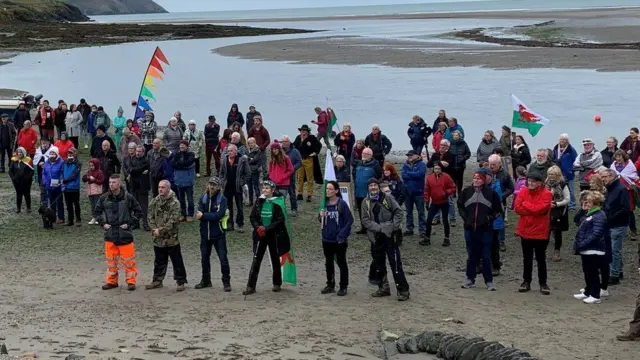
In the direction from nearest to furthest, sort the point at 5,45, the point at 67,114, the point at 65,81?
the point at 67,114 → the point at 65,81 → the point at 5,45

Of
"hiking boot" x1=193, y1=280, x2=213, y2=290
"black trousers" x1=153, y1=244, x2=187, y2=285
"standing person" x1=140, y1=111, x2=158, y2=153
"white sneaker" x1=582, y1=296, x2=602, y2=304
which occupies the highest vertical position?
"standing person" x1=140, y1=111, x2=158, y2=153

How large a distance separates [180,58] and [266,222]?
54940mm

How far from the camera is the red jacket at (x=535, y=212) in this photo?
10594mm

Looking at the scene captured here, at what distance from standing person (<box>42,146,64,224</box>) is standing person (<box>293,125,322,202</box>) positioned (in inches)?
178

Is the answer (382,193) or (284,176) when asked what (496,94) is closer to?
(284,176)

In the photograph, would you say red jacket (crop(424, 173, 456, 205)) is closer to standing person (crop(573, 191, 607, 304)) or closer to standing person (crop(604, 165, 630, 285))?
standing person (crop(604, 165, 630, 285))

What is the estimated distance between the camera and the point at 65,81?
4734 cm

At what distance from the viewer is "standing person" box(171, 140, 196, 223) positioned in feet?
48.6

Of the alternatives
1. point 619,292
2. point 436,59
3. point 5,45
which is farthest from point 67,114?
point 5,45

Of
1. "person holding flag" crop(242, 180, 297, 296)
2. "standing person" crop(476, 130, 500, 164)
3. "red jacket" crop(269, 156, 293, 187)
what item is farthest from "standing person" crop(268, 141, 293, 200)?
"standing person" crop(476, 130, 500, 164)

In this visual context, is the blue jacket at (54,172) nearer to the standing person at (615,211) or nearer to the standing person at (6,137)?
the standing person at (6,137)

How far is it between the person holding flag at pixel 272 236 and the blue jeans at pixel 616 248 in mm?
4402

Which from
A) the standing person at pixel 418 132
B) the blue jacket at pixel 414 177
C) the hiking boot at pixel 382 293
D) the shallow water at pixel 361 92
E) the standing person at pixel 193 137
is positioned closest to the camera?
the hiking boot at pixel 382 293

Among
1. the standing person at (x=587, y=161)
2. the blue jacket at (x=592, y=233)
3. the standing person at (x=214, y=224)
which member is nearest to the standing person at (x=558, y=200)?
the blue jacket at (x=592, y=233)
